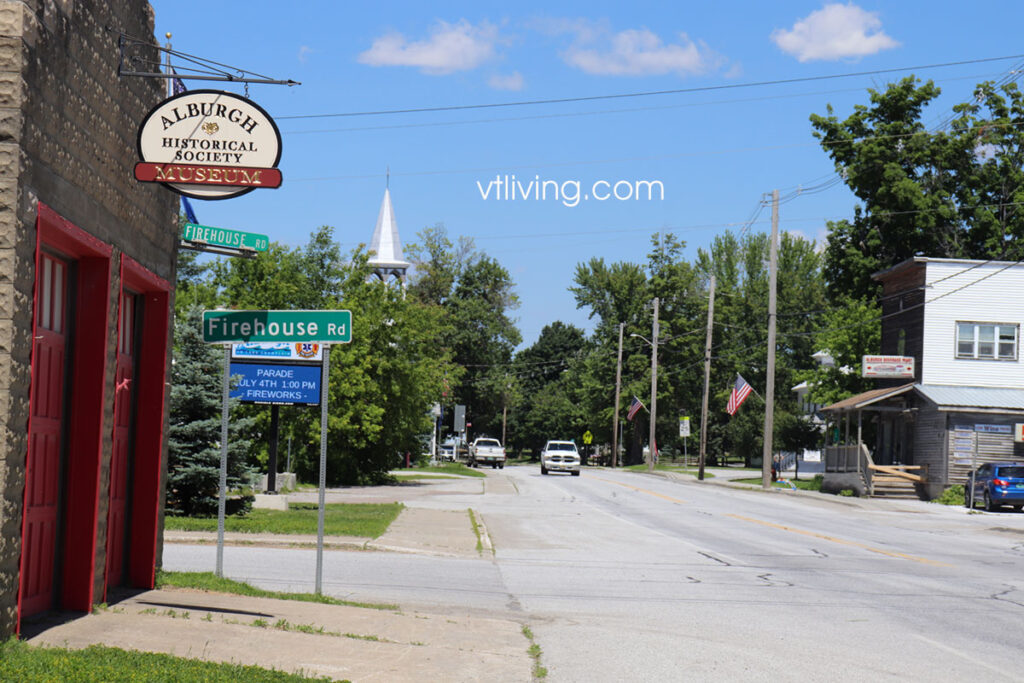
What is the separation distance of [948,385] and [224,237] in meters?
35.3

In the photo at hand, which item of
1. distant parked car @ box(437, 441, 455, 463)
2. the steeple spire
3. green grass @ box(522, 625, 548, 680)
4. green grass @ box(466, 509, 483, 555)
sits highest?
the steeple spire

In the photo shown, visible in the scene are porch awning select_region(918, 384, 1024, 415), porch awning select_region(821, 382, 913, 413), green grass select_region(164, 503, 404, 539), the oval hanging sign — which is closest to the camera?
the oval hanging sign

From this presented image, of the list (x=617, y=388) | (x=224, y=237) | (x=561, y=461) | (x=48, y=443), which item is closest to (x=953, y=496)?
(x=561, y=461)

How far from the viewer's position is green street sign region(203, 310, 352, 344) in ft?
36.6

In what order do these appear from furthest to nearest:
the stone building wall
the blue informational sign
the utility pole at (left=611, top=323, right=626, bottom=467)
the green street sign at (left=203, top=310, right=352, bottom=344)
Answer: the utility pole at (left=611, top=323, right=626, bottom=467) < the blue informational sign < the green street sign at (left=203, top=310, right=352, bottom=344) < the stone building wall

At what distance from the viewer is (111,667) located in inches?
258

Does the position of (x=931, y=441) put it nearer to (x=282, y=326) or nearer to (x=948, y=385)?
(x=948, y=385)

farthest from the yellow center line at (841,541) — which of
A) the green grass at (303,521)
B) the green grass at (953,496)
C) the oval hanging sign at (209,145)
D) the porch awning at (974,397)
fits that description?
the porch awning at (974,397)

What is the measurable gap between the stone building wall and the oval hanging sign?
0.41 meters

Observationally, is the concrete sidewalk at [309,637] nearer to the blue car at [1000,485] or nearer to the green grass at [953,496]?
the blue car at [1000,485]

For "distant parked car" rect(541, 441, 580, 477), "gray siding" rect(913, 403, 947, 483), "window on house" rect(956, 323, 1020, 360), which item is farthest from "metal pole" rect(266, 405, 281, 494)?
"distant parked car" rect(541, 441, 580, 477)

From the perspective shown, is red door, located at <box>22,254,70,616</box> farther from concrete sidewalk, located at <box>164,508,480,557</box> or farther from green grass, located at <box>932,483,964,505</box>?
green grass, located at <box>932,483,964,505</box>

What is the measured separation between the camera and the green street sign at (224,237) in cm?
1348

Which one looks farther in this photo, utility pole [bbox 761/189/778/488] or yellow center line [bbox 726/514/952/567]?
utility pole [bbox 761/189/778/488]
